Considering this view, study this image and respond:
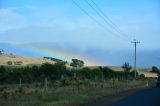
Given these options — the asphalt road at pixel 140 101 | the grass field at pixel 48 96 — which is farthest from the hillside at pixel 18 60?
the asphalt road at pixel 140 101

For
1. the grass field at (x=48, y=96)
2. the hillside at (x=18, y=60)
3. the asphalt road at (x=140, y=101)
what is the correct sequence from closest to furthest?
the grass field at (x=48, y=96) < the asphalt road at (x=140, y=101) < the hillside at (x=18, y=60)

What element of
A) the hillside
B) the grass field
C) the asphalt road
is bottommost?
the asphalt road

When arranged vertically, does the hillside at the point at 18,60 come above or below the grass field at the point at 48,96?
above

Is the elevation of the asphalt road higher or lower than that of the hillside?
lower

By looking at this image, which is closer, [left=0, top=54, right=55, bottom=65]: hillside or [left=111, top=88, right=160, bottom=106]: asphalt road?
[left=111, top=88, right=160, bottom=106]: asphalt road

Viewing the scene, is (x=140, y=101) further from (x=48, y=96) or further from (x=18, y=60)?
(x=18, y=60)

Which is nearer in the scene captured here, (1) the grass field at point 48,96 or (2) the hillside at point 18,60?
(1) the grass field at point 48,96

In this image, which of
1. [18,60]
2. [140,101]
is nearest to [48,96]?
[140,101]

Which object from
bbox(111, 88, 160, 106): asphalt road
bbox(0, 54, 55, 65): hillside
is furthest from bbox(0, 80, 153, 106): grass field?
bbox(0, 54, 55, 65): hillside

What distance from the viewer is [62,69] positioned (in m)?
80.9

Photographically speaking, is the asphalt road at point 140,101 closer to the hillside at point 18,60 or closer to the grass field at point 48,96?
the grass field at point 48,96

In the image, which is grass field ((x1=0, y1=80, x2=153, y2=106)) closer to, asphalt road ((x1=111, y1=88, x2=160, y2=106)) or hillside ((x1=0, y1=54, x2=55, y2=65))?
asphalt road ((x1=111, y1=88, x2=160, y2=106))

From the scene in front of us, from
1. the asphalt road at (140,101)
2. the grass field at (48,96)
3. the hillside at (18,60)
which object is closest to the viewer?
the grass field at (48,96)

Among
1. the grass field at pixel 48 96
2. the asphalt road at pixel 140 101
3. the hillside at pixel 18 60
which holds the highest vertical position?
the hillside at pixel 18 60
